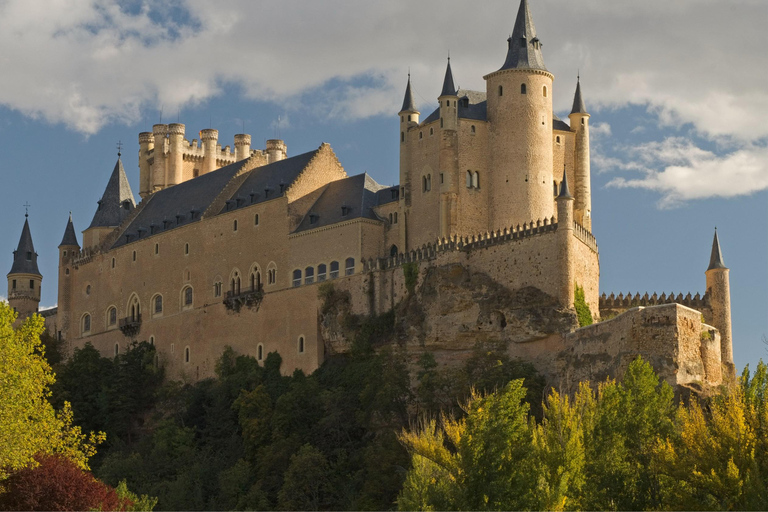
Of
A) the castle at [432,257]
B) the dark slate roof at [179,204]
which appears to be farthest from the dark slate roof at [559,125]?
the dark slate roof at [179,204]

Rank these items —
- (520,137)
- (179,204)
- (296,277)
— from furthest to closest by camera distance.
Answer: (179,204)
(296,277)
(520,137)

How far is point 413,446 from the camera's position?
198ft

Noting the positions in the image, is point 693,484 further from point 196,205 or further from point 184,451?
point 196,205

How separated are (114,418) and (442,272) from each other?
81.1 ft

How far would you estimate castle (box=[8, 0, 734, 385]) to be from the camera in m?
70.8

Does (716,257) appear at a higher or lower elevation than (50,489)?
higher

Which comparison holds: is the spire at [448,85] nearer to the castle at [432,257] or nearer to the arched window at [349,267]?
the castle at [432,257]

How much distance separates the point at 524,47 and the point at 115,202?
38433 millimetres

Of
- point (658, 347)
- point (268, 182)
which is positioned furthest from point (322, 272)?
point (658, 347)

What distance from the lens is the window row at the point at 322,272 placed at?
80375mm

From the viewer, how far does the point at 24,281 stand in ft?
366

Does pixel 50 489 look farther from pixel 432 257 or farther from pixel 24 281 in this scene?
pixel 24 281

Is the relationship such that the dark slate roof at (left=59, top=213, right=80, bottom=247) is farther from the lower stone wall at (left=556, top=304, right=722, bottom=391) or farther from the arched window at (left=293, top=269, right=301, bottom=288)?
the lower stone wall at (left=556, top=304, right=722, bottom=391)

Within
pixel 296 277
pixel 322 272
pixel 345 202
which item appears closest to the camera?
pixel 322 272
